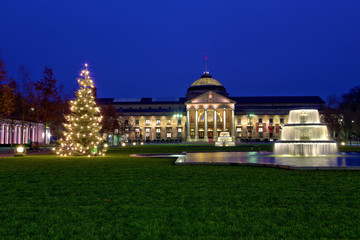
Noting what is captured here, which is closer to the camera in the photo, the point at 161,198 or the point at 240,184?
the point at 161,198

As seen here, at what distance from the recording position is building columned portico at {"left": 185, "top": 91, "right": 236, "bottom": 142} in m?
103

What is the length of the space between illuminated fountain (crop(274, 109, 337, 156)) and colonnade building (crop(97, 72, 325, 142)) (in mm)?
76138

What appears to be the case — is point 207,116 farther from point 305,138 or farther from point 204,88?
point 305,138

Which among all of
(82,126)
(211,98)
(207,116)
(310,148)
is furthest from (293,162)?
(207,116)

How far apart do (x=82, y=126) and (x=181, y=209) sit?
73.0 ft

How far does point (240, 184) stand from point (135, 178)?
3822mm

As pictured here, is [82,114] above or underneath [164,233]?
above

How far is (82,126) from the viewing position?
27500 mm

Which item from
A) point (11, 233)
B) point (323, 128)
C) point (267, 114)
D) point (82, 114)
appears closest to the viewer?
point (11, 233)

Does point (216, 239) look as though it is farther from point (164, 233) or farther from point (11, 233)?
point (11, 233)

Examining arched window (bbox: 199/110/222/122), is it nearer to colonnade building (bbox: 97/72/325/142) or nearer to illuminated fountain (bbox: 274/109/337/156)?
colonnade building (bbox: 97/72/325/142)

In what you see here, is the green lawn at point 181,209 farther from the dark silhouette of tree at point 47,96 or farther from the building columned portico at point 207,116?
the building columned portico at point 207,116

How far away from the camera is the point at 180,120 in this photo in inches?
4370

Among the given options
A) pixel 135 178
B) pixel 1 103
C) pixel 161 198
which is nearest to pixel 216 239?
pixel 161 198
